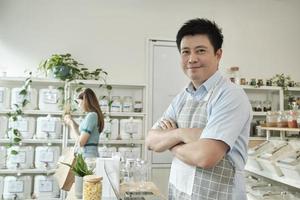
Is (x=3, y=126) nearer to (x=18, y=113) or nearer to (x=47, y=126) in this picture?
(x=18, y=113)

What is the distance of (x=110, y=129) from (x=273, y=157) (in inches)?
75.1

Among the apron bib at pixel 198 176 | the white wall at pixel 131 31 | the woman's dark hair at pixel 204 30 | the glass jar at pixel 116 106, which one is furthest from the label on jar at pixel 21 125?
the woman's dark hair at pixel 204 30

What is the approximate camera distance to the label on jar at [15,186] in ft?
10.6

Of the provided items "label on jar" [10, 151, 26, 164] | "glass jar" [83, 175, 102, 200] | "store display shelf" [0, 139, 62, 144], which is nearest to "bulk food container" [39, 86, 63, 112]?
"store display shelf" [0, 139, 62, 144]

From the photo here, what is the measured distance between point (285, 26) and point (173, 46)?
1782 millimetres

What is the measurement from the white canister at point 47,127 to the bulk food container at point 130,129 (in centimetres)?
76

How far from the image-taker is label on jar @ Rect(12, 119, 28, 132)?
131 inches

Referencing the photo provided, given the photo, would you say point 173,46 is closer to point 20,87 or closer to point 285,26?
point 285,26

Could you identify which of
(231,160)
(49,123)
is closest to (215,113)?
(231,160)

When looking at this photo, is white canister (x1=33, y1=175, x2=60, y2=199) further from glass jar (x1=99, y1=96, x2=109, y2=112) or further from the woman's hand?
glass jar (x1=99, y1=96, x2=109, y2=112)

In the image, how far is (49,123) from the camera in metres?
3.34

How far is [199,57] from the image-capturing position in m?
1.34

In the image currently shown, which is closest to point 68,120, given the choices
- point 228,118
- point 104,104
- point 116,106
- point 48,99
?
point 48,99

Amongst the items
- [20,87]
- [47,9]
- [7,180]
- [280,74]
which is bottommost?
[7,180]
